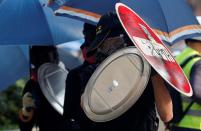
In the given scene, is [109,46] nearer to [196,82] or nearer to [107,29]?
[107,29]

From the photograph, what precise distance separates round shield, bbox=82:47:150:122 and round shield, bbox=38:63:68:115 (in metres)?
1.53

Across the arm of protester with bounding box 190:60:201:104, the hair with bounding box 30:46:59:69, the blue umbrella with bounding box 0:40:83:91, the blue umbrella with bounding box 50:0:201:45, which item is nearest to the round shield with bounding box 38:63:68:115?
the hair with bounding box 30:46:59:69

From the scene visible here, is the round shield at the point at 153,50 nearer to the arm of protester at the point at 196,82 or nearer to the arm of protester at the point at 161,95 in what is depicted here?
the arm of protester at the point at 161,95

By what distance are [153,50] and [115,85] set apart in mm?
357

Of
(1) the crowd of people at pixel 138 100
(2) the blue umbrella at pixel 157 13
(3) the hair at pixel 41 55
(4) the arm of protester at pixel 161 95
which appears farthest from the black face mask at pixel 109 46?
(3) the hair at pixel 41 55

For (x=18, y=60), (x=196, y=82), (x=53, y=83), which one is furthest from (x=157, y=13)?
(x=18, y=60)

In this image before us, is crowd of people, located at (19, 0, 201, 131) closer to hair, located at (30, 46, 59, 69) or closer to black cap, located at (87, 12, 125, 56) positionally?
black cap, located at (87, 12, 125, 56)

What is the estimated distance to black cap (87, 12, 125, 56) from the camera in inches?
131

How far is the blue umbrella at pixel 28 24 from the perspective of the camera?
4.69m

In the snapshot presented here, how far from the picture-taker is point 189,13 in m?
4.28

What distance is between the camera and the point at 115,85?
3.27 metres

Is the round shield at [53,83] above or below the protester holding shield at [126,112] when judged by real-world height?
below

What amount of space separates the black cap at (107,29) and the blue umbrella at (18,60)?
2.22 m

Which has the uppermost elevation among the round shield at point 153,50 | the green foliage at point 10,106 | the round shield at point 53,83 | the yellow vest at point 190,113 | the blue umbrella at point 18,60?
the round shield at point 153,50
